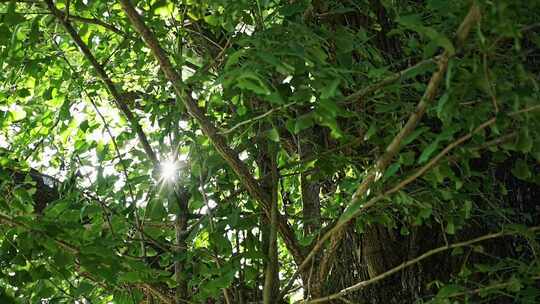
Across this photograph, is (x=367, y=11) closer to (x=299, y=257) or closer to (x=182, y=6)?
(x=182, y=6)

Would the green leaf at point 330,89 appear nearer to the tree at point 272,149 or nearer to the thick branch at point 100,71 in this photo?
the tree at point 272,149

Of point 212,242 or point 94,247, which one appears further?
point 212,242

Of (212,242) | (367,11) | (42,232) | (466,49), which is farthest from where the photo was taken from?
(367,11)

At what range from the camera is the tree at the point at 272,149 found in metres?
1.54

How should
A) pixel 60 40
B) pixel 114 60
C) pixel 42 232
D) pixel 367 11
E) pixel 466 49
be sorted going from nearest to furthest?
1. pixel 466 49
2. pixel 42 232
3. pixel 367 11
4. pixel 114 60
5. pixel 60 40

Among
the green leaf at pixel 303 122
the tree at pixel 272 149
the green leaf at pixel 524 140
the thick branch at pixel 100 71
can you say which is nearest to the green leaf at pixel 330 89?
the tree at pixel 272 149

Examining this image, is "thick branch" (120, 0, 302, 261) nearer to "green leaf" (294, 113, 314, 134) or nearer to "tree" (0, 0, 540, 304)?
"tree" (0, 0, 540, 304)

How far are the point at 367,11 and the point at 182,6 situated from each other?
0.58m

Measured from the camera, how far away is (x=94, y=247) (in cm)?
170

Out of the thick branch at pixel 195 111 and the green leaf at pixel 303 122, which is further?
the thick branch at pixel 195 111

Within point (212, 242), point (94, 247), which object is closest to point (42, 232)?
point (94, 247)

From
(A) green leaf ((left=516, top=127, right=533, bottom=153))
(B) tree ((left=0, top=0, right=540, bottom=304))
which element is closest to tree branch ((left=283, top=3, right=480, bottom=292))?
(B) tree ((left=0, top=0, right=540, bottom=304))

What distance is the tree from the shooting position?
1.54m

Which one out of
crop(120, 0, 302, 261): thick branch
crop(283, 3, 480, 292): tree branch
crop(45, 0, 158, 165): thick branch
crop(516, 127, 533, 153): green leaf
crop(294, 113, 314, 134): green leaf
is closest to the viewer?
crop(283, 3, 480, 292): tree branch
